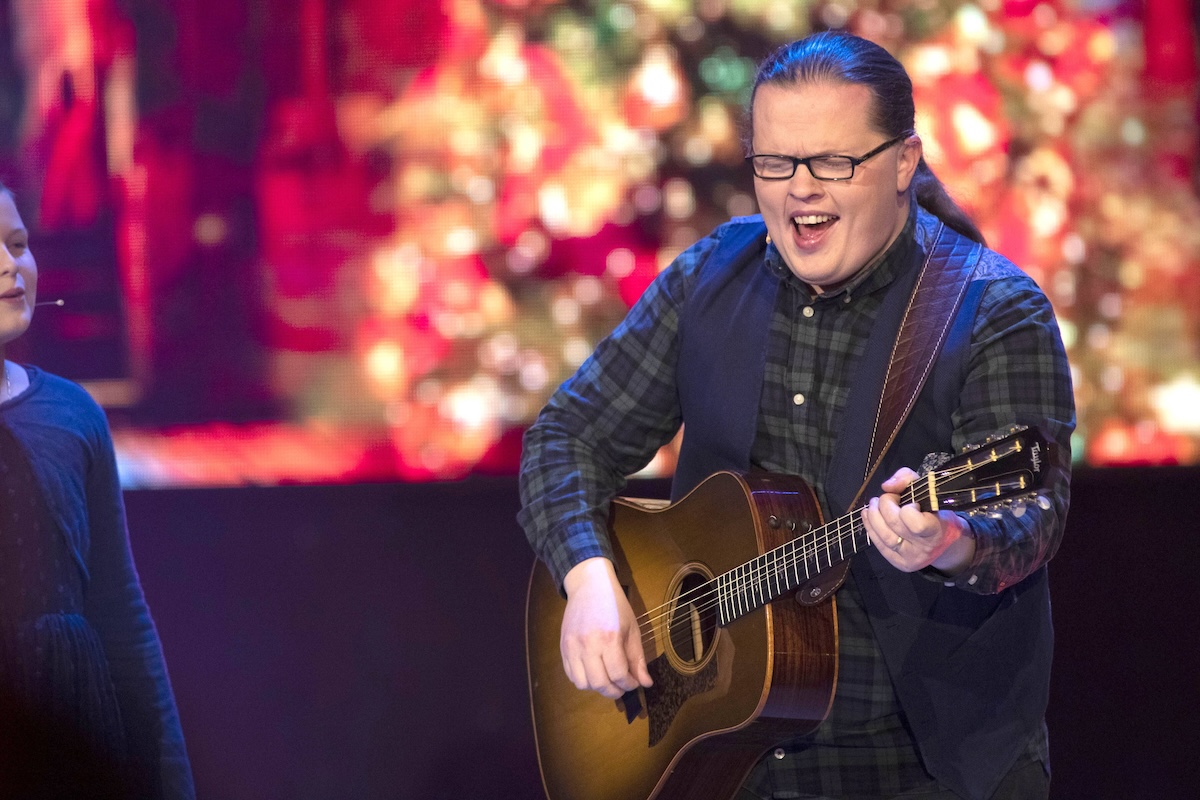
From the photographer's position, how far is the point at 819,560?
1939 millimetres

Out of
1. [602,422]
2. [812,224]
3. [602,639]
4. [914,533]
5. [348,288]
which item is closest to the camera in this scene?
[914,533]

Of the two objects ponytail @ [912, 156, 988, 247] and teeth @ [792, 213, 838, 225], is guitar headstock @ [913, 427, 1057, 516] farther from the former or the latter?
ponytail @ [912, 156, 988, 247]

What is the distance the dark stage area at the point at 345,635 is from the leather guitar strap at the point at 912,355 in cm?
173

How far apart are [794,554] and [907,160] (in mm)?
716

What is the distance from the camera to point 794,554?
6.53ft

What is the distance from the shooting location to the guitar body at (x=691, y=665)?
200 centimetres

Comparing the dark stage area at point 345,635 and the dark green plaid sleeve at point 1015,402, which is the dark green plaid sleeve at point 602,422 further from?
the dark stage area at point 345,635

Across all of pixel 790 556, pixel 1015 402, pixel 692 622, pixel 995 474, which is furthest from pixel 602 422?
pixel 995 474

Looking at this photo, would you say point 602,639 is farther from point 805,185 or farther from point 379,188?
point 379,188

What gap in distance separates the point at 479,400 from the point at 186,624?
1126mm

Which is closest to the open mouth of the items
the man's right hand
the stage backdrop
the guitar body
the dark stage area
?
the guitar body

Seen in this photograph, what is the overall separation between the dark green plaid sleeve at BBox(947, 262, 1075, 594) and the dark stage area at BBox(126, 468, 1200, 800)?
73.7 inches

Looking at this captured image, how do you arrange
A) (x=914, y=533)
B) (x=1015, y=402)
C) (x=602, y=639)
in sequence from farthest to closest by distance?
(x=602, y=639), (x=1015, y=402), (x=914, y=533)

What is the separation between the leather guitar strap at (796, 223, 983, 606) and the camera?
200 centimetres
